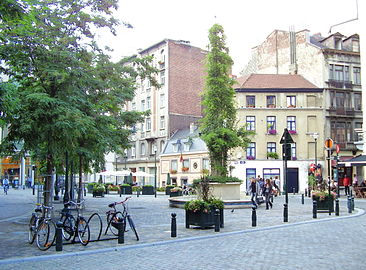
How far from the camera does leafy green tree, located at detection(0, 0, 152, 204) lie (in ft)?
42.3

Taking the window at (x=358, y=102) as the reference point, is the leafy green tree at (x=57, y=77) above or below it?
below

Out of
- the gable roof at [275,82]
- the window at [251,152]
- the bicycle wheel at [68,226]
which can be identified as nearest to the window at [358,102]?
the gable roof at [275,82]

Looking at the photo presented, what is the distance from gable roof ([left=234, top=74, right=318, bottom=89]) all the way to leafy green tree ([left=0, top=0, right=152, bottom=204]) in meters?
32.5

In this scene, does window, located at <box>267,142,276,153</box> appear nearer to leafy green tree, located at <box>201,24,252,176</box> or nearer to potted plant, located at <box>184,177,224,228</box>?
leafy green tree, located at <box>201,24,252,176</box>

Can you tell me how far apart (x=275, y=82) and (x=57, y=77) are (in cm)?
3826

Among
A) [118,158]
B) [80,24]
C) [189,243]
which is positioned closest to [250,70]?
[118,158]

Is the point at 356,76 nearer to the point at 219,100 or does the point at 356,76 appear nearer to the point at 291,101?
the point at 291,101

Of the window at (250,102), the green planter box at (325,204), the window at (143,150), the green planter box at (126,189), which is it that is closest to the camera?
the green planter box at (325,204)

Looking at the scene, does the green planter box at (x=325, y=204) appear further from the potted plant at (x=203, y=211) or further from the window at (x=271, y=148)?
the window at (x=271, y=148)

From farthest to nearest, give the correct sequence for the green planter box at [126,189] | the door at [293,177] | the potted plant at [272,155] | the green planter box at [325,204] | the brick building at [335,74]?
the brick building at [335,74]
the door at [293,177]
the potted plant at [272,155]
the green planter box at [126,189]
the green planter box at [325,204]

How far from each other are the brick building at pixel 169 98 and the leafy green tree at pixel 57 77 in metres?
40.3

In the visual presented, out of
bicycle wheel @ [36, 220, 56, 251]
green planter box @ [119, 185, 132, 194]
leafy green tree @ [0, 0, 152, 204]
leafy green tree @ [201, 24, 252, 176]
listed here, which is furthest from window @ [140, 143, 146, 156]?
bicycle wheel @ [36, 220, 56, 251]

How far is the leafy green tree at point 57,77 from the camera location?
42.3 ft

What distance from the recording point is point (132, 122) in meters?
23.0
